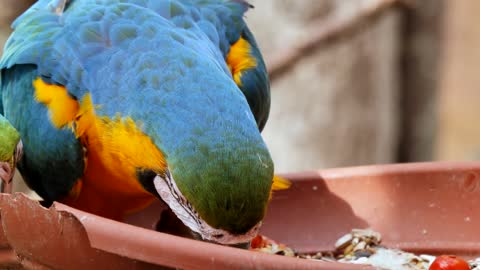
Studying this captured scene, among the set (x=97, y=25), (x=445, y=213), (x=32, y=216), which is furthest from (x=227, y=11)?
(x=32, y=216)

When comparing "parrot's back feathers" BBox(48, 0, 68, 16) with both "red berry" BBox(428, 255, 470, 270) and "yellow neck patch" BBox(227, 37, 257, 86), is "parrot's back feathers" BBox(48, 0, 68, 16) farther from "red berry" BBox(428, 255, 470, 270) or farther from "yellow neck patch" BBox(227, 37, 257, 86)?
"red berry" BBox(428, 255, 470, 270)

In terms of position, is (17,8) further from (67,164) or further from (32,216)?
(32,216)

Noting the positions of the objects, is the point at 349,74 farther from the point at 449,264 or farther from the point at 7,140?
the point at 449,264

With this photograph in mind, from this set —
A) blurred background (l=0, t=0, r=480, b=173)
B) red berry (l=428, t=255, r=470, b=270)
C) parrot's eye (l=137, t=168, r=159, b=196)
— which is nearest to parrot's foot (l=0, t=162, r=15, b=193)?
parrot's eye (l=137, t=168, r=159, b=196)

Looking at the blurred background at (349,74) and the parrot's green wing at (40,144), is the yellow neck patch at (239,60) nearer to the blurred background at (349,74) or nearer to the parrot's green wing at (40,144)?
the parrot's green wing at (40,144)

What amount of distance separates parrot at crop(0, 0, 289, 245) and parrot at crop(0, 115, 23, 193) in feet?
0.06

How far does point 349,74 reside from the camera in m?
5.54

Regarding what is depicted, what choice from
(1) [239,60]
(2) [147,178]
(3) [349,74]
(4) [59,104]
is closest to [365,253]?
(2) [147,178]

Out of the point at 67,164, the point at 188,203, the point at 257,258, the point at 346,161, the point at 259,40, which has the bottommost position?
the point at 346,161

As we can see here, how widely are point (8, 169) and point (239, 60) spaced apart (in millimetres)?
811

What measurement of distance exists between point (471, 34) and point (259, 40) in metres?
2.69

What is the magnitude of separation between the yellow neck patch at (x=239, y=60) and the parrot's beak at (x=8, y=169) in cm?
70

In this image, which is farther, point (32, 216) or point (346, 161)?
point (346, 161)

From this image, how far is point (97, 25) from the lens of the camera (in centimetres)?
284
